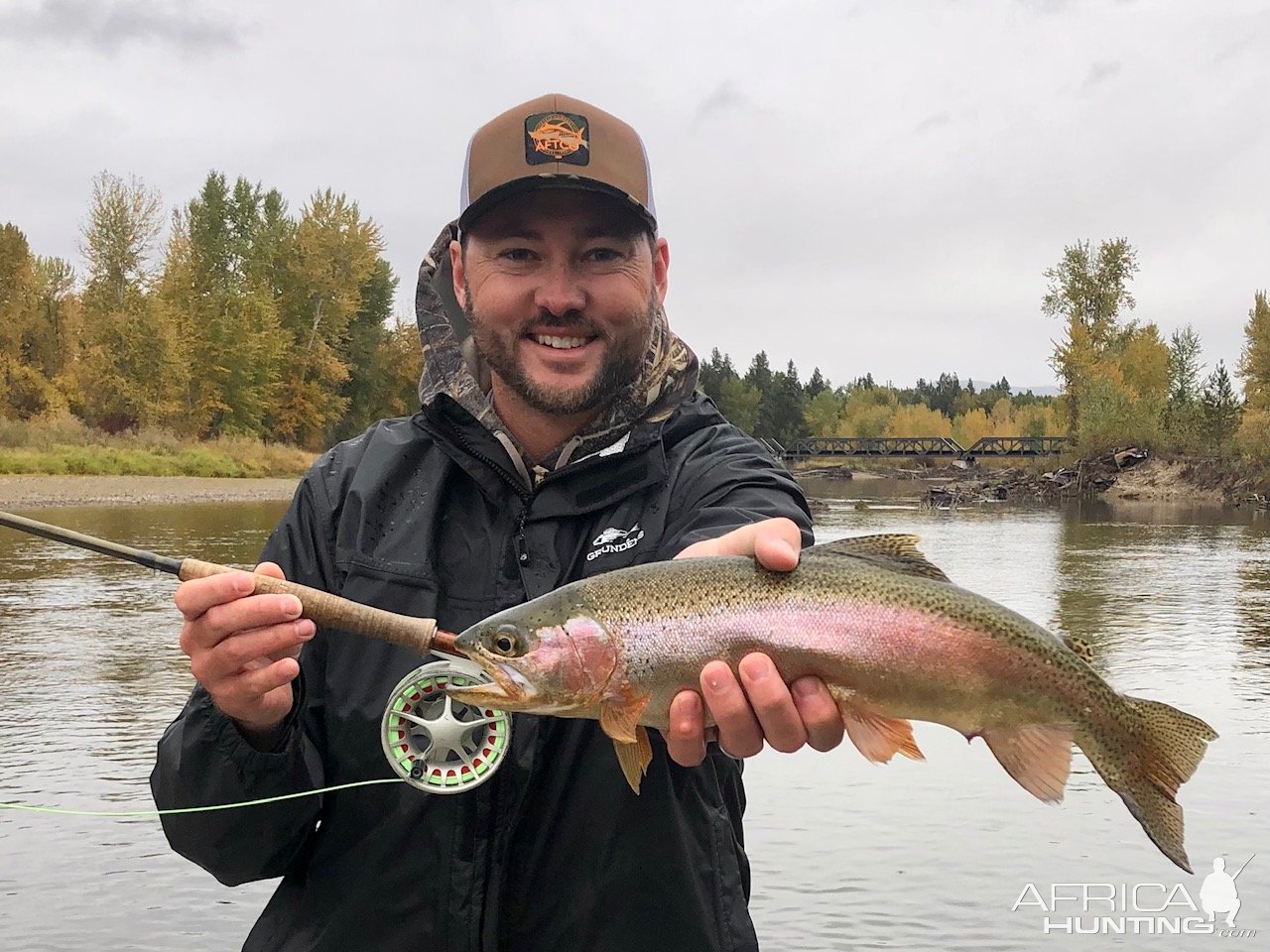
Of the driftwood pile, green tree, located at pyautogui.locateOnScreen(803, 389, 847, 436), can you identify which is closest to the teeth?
the driftwood pile

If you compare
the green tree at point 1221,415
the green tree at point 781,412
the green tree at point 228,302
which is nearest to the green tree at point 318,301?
the green tree at point 228,302

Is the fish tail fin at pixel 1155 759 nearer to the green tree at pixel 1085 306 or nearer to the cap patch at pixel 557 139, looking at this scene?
the cap patch at pixel 557 139

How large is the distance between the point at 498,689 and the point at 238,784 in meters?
0.67

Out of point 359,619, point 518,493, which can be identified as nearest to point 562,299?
point 518,493

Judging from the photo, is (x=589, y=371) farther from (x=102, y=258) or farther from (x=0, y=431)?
(x=102, y=258)

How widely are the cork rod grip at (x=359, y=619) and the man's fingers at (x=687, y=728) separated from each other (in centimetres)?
58

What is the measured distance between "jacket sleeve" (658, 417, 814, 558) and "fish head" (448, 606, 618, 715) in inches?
16.1

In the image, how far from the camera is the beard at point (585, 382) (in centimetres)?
336

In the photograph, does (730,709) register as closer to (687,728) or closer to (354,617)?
(687,728)

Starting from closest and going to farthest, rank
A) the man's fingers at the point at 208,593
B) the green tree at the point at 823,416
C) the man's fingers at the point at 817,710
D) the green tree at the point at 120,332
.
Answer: the man's fingers at the point at 208,593, the man's fingers at the point at 817,710, the green tree at the point at 120,332, the green tree at the point at 823,416

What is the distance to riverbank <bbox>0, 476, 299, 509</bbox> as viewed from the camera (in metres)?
34.9

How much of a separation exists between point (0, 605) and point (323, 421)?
161 ft

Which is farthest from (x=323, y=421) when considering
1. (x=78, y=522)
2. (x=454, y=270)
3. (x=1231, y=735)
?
(x=454, y=270)

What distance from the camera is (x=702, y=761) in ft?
10.2
